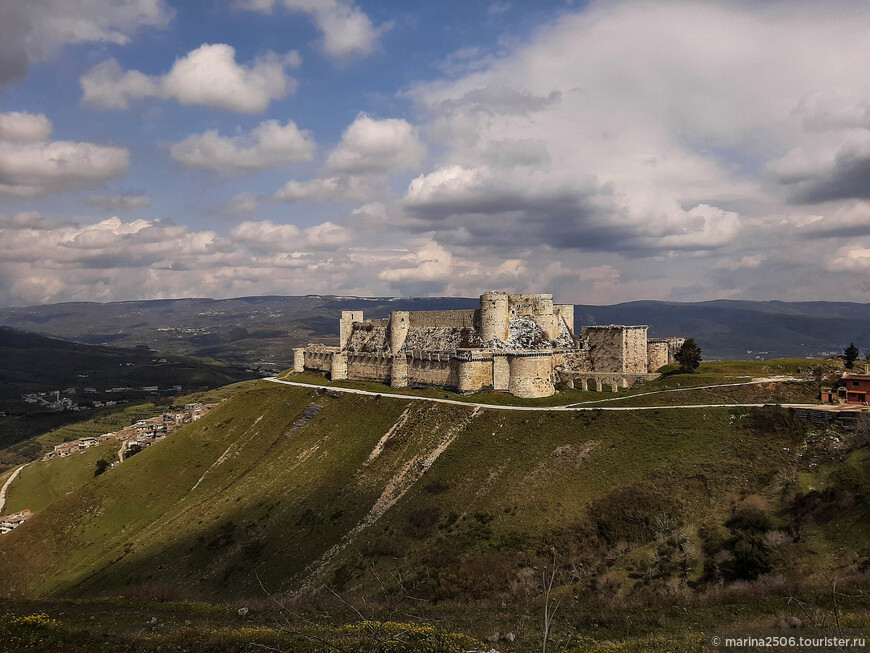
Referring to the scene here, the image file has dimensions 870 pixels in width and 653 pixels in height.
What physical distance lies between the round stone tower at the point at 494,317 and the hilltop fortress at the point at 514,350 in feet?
0.51

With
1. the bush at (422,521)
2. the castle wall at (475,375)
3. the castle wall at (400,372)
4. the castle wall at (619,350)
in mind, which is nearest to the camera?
the bush at (422,521)

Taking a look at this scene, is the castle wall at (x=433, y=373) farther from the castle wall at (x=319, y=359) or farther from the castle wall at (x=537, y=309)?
the castle wall at (x=319, y=359)

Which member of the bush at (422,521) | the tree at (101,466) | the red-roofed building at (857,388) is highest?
the red-roofed building at (857,388)

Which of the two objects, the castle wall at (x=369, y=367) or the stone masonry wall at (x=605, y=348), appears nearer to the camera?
the stone masonry wall at (x=605, y=348)

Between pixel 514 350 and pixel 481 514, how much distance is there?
102 ft

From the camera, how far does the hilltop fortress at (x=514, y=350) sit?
72.4m

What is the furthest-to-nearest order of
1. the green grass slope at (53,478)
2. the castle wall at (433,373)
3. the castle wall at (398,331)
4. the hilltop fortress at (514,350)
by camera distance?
the green grass slope at (53,478), the castle wall at (398,331), the castle wall at (433,373), the hilltop fortress at (514,350)

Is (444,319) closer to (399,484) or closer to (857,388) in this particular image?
(399,484)

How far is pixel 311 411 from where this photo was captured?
3438 inches

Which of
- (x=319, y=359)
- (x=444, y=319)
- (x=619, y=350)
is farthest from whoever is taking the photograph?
(x=319, y=359)

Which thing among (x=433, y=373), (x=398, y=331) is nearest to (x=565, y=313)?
(x=433, y=373)

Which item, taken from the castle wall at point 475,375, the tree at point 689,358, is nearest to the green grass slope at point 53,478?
the castle wall at point 475,375

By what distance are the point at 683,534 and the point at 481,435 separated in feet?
86.5

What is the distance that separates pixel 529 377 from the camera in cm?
7081
